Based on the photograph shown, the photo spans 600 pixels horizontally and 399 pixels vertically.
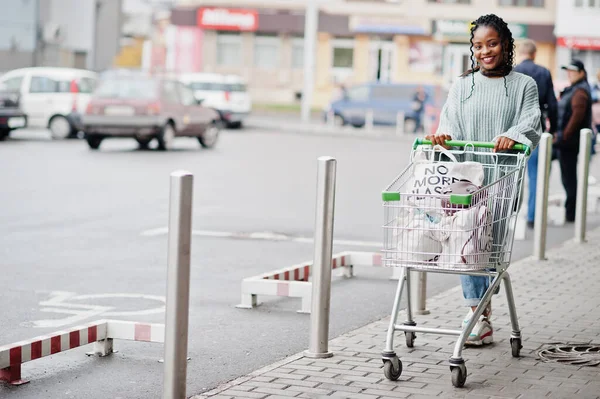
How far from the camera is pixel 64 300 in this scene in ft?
27.8

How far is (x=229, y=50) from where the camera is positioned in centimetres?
6650

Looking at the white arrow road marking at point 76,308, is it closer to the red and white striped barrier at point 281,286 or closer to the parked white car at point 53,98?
the red and white striped barrier at point 281,286

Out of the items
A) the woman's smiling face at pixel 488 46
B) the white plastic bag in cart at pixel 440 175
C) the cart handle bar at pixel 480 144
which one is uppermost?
the woman's smiling face at pixel 488 46

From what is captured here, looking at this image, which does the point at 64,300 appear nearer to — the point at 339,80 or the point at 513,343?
the point at 513,343

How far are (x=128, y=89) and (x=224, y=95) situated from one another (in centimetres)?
1206

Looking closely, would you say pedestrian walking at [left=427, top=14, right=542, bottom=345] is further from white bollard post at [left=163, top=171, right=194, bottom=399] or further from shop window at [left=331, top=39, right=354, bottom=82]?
shop window at [left=331, top=39, right=354, bottom=82]

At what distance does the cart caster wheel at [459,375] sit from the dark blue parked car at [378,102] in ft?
120

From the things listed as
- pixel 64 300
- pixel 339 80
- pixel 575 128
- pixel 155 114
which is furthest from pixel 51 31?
pixel 64 300

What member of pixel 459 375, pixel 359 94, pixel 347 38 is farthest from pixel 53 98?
pixel 347 38

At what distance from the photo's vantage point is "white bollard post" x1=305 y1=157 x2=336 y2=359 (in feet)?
21.2

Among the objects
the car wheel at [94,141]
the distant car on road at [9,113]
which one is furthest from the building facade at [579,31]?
the car wheel at [94,141]

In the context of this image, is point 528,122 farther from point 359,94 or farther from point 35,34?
point 35,34

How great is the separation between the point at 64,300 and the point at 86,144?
20.3m

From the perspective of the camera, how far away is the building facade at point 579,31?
6122 centimetres
